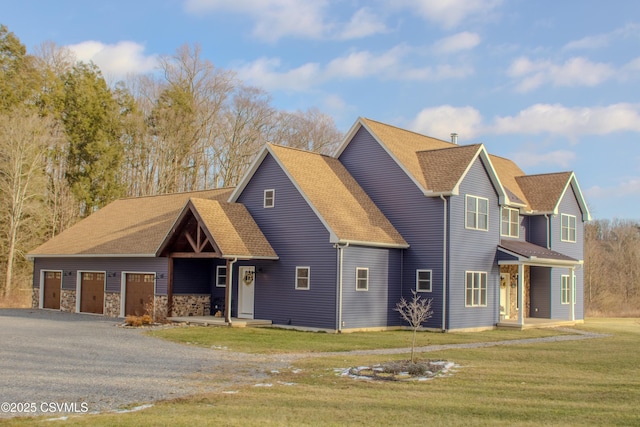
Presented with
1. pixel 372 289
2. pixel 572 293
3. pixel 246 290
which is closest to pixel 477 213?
pixel 372 289

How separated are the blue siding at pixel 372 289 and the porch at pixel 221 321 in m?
3.44

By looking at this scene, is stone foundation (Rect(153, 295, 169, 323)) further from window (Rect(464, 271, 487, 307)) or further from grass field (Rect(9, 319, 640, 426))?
grass field (Rect(9, 319, 640, 426))

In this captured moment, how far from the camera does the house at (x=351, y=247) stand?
24.7 m

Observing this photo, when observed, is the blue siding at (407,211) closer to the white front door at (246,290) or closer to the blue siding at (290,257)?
the blue siding at (290,257)

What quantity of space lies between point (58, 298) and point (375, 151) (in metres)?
17.8

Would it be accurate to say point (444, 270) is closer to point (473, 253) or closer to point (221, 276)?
point (473, 253)

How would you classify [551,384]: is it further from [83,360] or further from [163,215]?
[163,215]

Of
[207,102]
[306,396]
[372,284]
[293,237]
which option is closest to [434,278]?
[372,284]

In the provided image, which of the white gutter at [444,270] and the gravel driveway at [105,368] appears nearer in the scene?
the gravel driveway at [105,368]

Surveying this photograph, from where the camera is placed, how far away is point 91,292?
31.7 meters

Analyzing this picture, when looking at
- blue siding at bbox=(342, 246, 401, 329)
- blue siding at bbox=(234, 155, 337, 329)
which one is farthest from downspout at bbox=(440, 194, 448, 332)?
blue siding at bbox=(234, 155, 337, 329)

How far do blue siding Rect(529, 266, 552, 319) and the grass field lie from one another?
14948 millimetres

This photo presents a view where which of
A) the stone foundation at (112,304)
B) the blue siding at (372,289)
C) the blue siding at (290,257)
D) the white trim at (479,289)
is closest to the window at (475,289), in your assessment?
the white trim at (479,289)

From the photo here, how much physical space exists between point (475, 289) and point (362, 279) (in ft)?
16.3
